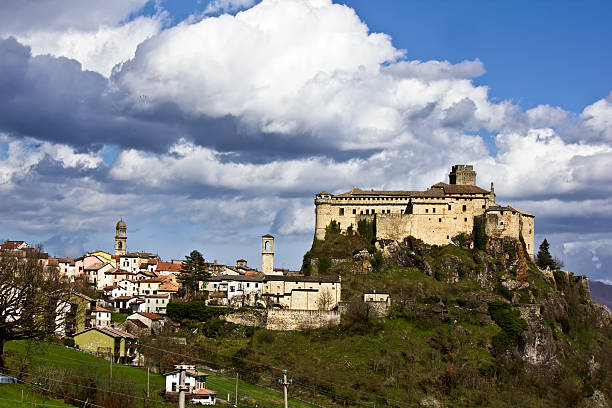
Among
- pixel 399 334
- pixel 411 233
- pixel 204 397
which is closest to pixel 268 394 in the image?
pixel 204 397

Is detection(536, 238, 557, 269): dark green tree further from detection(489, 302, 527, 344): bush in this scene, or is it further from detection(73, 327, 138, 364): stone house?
detection(73, 327, 138, 364): stone house

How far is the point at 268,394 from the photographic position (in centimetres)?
6594

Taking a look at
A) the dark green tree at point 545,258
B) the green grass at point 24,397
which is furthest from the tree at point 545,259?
the green grass at point 24,397

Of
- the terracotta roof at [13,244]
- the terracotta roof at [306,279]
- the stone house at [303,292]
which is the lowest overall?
the stone house at [303,292]

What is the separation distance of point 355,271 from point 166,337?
30.0 meters

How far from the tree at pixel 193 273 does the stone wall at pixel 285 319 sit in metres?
10.5

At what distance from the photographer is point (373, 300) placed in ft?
285

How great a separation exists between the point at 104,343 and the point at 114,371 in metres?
9.40

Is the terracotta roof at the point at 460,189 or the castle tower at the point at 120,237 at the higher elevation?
the terracotta roof at the point at 460,189

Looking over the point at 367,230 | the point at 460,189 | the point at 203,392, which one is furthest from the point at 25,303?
the point at 460,189

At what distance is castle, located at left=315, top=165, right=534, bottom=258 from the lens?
103 m

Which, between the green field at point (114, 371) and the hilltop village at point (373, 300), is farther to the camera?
the hilltop village at point (373, 300)

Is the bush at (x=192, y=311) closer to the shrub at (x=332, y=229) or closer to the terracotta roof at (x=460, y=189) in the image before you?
the shrub at (x=332, y=229)

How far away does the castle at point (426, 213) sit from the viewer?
10338cm
